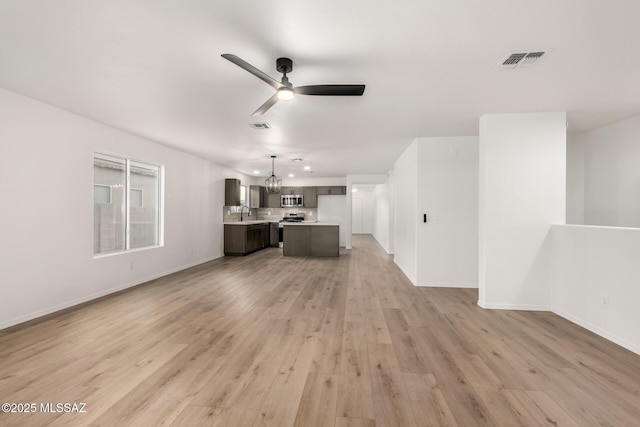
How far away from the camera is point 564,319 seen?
3277 mm

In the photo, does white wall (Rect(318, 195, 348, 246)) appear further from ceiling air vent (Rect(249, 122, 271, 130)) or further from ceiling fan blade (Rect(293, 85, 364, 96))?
ceiling fan blade (Rect(293, 85, 364, 96))

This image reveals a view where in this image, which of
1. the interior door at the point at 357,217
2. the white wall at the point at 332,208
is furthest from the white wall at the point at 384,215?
the interior door at the point at 357,217

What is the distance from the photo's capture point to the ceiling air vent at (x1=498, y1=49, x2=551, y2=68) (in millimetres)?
2205

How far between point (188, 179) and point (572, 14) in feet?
20.8

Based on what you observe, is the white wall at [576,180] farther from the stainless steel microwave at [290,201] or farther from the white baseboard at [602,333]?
the stainless steel microwave at [290,201]

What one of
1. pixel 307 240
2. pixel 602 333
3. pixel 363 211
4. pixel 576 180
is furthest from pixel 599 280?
pixel 363 211

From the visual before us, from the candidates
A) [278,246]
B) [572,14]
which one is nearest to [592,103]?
[572,14]

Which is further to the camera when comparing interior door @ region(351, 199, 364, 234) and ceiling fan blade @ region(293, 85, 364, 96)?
interior door @ region(351, 199, 364, 234)

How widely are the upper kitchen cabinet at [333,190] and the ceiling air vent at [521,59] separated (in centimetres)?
763

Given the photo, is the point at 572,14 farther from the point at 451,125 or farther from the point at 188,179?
the point at 188,179

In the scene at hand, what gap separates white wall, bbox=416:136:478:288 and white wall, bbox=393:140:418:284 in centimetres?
13

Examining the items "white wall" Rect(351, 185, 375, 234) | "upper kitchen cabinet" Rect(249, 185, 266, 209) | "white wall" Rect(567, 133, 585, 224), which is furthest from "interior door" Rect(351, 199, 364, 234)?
"white wall" Rect(567, 133, 585, 224)

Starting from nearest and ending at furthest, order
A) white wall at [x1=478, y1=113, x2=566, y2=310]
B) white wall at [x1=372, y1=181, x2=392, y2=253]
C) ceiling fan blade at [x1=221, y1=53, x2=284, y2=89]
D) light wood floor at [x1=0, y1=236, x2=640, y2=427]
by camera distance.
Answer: light wood floor at [x1=0, y1=236, x2=640, y2=427] → ceiling fan blade at [x1=221, y1=53, x2=284, y2=89] → white wall at [x1=478, y1=113, x2=566, y2=310] → white wall at [x1=372, y1=181, x2=392, y2=253]

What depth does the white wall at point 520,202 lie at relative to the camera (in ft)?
11.7
